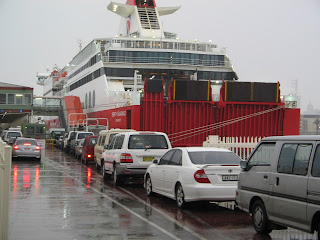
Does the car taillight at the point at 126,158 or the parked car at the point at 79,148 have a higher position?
the car taillight at the point at 126,158

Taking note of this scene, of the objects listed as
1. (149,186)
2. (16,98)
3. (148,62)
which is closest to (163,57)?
(148,62)

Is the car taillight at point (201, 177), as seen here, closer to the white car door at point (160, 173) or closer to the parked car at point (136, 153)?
the white car door at point (160, 173)

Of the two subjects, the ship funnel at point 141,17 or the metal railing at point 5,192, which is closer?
the metal railing at point 5,192

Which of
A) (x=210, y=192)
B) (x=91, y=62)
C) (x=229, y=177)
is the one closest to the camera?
(x=210, y=192)

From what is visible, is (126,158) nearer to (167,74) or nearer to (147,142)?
(147,142)

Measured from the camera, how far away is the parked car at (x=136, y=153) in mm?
16375

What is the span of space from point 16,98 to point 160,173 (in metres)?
51.2

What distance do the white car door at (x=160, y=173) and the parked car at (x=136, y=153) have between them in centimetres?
236

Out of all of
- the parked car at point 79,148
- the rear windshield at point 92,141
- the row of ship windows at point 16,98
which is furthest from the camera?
the row of ship windows at point 16,98

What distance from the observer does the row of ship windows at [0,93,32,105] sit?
6119 cm

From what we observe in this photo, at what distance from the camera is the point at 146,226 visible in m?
9.69

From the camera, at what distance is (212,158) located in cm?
1240

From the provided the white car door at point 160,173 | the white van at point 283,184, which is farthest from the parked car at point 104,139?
the white van at point 283,184

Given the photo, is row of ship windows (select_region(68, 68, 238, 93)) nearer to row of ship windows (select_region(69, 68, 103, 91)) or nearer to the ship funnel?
row of ship windows (select_region(69, 68, 103, 91))
